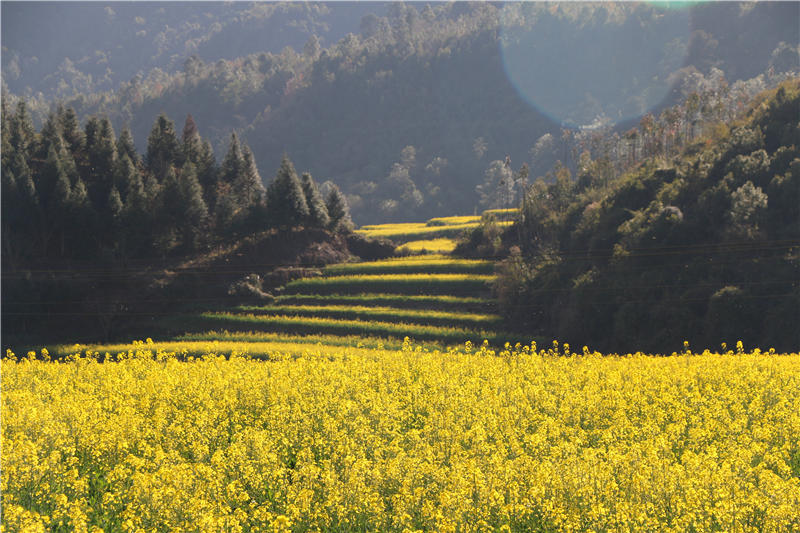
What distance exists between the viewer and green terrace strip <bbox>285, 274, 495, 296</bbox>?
62.4 metres

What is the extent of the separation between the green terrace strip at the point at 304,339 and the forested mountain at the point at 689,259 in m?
11.6

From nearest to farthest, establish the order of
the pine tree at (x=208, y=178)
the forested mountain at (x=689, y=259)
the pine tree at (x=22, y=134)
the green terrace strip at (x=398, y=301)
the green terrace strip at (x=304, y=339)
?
the forested mountain at (x=689, y=259) < the green terrace strip at (x=304, y=339) < the green terrace strip at (x=398, y=301) < the pine tree at (x=22, y=134) < the pine tree at (x=208, y=178)

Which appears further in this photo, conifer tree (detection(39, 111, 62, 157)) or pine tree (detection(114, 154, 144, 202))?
conifer tree (detection(39, 111, 62, 157))

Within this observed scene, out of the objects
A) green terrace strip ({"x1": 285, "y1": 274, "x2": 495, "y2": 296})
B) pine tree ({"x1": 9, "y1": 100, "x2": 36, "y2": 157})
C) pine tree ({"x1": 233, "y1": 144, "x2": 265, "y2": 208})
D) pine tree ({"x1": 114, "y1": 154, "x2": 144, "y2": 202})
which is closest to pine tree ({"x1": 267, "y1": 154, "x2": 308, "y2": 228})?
pine tree ({"x1": 233, "y1": 144, "x2": 265, "y2": 208})

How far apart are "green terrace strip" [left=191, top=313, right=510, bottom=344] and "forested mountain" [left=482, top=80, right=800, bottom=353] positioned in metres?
4.77

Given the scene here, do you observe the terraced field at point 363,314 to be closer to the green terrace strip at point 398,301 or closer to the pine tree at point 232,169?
the green terrace strip at point 398,301

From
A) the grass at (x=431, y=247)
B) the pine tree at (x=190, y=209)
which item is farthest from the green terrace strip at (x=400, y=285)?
the grass at (x=431, y=247)

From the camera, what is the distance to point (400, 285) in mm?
63250

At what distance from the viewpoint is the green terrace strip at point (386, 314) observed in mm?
54875

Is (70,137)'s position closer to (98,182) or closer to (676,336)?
(98,182)

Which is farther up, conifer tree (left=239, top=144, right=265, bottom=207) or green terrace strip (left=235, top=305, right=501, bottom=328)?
conifer tree (left=239, top=144, right=265, bottom=207)

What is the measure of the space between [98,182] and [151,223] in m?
9.80

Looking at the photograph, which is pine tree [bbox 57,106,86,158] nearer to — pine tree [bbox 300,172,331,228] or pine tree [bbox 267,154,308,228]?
pine tree [bbox 267,154,308,228]

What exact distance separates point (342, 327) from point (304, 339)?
15.2 ft
